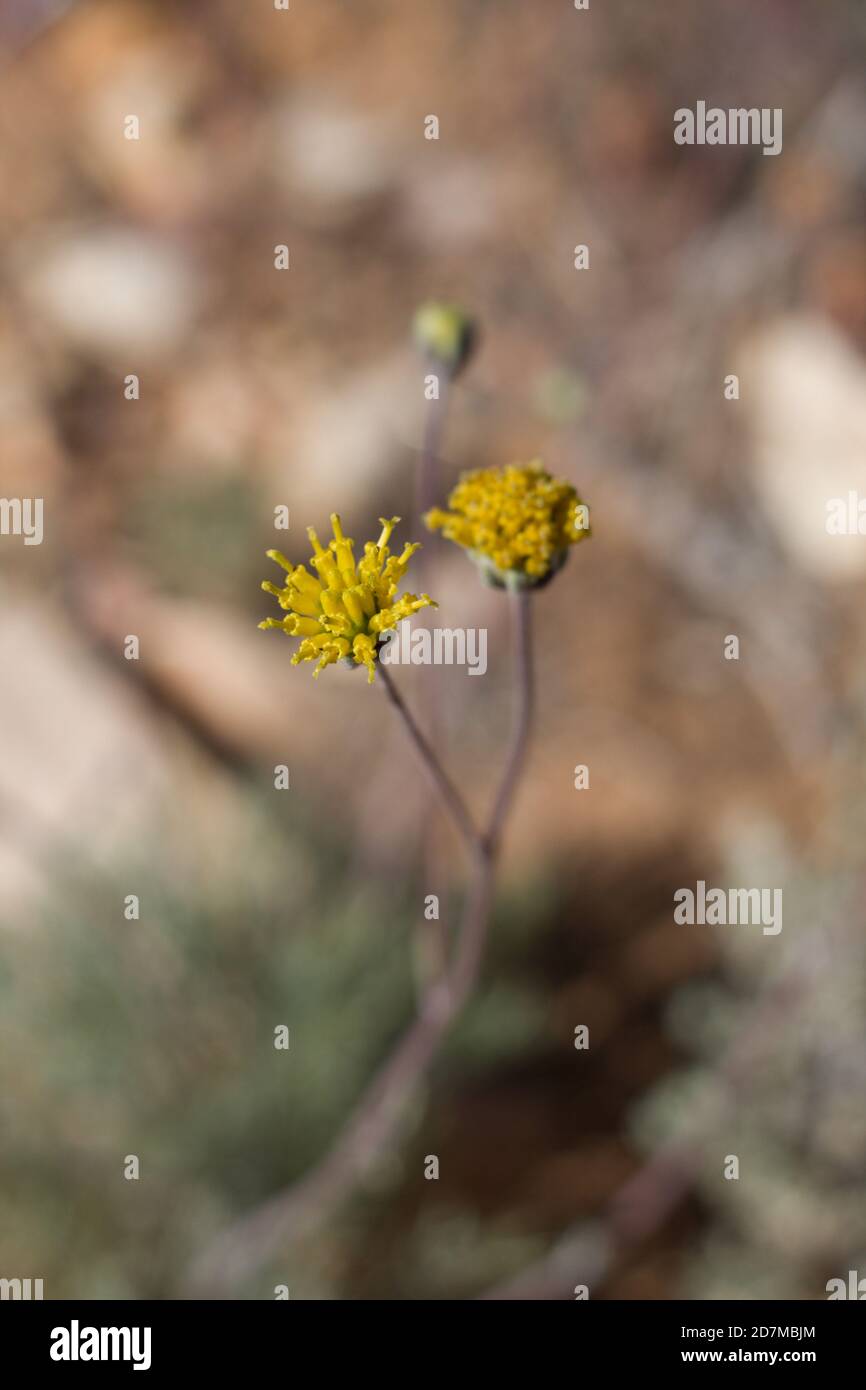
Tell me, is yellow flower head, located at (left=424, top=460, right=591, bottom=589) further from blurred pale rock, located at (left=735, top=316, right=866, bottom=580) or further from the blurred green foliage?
blurred pale rock, located at (left=735, top=316, right=866, bottom=580)

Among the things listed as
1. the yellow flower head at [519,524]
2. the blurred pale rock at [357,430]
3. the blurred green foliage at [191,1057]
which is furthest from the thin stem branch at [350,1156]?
the blurred pale rock at [357,430]

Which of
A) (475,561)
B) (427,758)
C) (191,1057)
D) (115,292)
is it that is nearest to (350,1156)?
(191,1057)

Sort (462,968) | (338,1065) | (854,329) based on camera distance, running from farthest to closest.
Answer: (854,329), (338,1065), (462,968)

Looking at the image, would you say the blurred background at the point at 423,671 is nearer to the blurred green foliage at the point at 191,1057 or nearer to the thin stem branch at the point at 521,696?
the blurred green foliage at the point at 191,1057

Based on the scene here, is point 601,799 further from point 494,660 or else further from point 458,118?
point 458,118

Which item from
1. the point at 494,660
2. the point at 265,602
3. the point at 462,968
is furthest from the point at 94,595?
the point at 462,968

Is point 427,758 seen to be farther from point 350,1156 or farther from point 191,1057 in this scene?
point 191,1057
